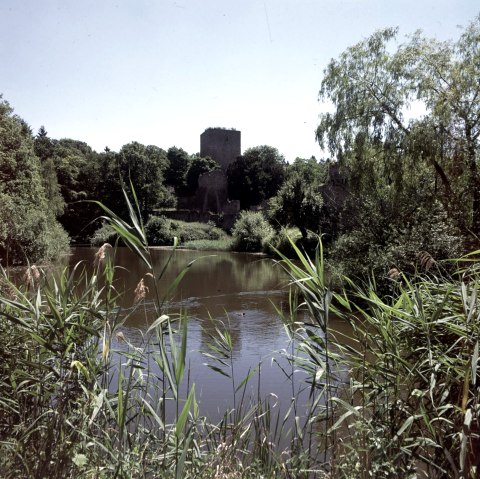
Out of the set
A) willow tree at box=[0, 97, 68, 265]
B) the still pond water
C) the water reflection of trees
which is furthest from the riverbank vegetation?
willow tree at box=[0, 97, 68, 265]

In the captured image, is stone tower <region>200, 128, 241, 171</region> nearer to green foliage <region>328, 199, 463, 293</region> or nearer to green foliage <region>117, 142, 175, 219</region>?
green foliage <region>117, 142, 175, 219</region>

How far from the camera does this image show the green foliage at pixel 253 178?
46.1 metres

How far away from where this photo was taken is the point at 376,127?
12.9 meters

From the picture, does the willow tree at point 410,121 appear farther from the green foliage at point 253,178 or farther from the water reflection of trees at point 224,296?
the green foliage at point 253,178

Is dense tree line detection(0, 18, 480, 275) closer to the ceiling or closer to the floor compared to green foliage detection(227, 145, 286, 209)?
closer to the floor

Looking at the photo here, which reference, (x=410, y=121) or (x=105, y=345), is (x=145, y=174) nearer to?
(x=410, y=121)

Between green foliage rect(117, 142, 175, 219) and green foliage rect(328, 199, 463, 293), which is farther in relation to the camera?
green foliage rect(117, 142, 175, 219)

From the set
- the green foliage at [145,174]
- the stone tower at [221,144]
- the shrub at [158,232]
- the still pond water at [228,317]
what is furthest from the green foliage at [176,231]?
the stone tower at [221,144]

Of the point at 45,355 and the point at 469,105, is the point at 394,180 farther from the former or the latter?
the point at 45,355

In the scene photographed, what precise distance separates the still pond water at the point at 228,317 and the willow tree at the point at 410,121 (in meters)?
3.65

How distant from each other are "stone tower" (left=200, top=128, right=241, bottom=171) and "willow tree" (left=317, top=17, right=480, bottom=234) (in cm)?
3912

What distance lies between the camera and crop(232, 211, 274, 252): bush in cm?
3069

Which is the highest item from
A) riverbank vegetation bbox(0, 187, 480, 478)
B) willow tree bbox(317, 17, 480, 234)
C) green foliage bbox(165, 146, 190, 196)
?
green foliage bbox(165, 146, 190, 196)

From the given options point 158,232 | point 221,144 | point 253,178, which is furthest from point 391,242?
point 221,144
